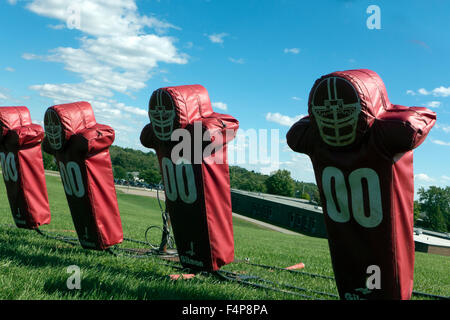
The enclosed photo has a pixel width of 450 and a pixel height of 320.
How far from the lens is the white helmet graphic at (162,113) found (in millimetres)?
5699

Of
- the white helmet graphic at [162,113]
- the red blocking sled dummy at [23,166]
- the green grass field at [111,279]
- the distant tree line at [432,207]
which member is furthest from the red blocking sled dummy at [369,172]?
the distant tree line at [432,207]

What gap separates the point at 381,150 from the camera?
154 inches

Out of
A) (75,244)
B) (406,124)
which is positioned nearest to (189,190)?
(406,124)

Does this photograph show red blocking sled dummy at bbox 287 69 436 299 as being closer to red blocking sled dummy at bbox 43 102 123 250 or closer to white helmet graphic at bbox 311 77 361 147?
white helmet graphic at bbox 311 77 361 147

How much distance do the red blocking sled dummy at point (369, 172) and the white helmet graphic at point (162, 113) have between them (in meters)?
2.14

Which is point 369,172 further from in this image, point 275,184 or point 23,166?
point 275,184

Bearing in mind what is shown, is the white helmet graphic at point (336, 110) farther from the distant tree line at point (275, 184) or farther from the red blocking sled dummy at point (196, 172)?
the distant tree line at point (275, 184)

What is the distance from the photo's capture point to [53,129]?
7.34m

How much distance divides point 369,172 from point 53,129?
5.54 metres

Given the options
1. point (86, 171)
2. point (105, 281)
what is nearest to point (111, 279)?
point (105, 281)

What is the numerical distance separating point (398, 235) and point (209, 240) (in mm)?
2490

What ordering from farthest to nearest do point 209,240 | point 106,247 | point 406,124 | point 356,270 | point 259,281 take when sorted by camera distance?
point 106,247 < point 259,281 < point 209,240 < point 356,270 < point 406,124
